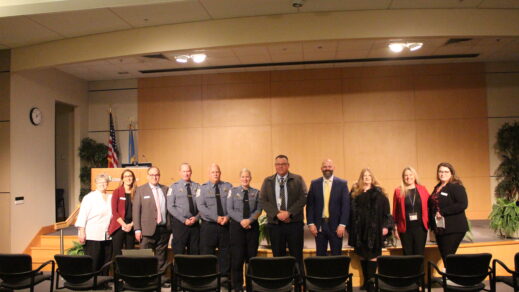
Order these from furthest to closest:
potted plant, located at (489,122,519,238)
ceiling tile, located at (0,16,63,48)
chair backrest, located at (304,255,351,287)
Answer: potted plant, located at (489,122,519,238) < ceiling tile, located at (0,16,63,48) < chair backrest, located at (304,255,351,287)

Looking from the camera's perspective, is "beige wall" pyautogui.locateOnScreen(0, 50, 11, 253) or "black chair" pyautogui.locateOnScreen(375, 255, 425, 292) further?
"beige wall" pyautogui.locateOnScreen(0, 50, 11, 253)

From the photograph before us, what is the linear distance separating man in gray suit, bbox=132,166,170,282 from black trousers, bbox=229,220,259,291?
94 cm

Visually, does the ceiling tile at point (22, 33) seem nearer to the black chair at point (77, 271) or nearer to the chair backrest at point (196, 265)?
the black chair at point (77, 271)

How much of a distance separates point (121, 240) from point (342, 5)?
13.9 ft

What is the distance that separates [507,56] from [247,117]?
5526mm

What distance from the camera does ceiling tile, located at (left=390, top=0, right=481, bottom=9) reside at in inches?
201

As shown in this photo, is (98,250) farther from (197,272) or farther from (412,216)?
(412,216)

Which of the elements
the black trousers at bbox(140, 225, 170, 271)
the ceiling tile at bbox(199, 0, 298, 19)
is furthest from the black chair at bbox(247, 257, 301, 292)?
the ceiling tile at bbox(199, 0, 298, 19)

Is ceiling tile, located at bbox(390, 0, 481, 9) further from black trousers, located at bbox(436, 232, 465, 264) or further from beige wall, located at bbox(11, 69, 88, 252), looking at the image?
beige wall, located at bbox(11, 69, 88, 252)

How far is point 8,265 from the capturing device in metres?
3.73

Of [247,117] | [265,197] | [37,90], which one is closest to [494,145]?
[247,117]

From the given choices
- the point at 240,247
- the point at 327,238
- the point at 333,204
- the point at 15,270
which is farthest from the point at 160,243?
the point at 333,204

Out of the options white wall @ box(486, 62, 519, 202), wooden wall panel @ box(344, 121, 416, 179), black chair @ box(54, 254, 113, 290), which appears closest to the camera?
black chair @ box(54, 254, 113, 290)

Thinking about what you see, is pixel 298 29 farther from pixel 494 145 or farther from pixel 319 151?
pixel 494 145
